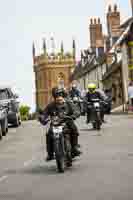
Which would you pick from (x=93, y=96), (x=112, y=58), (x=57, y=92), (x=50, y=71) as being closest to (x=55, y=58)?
(x=50, y=71)

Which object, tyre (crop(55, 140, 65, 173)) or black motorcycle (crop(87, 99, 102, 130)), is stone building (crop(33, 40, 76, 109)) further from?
tyre (crop(55, 140, 65, 173))

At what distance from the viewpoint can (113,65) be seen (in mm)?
80750

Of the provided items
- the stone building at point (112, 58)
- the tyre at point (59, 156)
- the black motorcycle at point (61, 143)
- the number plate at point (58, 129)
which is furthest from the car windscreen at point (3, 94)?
the stone building at point (112, 58)

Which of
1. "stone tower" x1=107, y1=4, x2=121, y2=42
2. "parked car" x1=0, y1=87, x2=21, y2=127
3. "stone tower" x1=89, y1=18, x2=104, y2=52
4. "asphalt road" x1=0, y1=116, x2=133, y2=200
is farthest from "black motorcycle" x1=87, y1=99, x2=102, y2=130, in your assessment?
"stone tower" x1=89, y1=18, x2=104, y2=52

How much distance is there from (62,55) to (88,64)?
87.6 metres

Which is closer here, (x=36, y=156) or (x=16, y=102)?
(x=36, y=156)

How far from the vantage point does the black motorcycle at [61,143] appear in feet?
46.7

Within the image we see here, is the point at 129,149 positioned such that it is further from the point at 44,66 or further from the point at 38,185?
the point at 44,66

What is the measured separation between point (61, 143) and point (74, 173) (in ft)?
2.19

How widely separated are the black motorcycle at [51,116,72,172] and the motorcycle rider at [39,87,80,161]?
0.14m

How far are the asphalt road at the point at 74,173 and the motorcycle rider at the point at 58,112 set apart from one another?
49 centimetres

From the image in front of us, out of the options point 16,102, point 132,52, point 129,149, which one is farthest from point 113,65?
point 129,149

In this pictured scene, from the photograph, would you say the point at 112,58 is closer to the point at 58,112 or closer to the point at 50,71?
the point at 58,112

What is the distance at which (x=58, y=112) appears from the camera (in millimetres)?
14859
